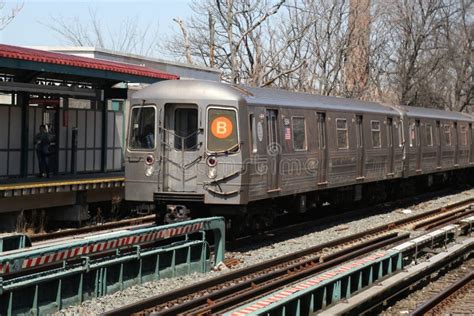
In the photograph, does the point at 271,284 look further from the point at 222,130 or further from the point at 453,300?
the point at 222,130

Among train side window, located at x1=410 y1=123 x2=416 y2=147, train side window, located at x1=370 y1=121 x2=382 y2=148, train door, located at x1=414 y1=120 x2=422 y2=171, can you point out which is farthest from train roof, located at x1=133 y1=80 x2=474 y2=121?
train door, located at x1=414 y1=120 x2=422 y2=171

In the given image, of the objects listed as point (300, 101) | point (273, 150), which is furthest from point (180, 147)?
point (300, 101)

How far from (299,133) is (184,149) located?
271 centimetres

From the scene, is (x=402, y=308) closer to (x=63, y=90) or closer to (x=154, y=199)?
(x=154, y=199)

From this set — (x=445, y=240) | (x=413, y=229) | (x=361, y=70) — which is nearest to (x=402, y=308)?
(x=445, y=240)

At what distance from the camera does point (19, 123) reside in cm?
1617

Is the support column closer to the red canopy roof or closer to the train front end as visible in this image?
the red canopy roof

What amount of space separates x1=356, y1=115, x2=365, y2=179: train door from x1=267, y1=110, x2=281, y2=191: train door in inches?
177

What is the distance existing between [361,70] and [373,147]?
61.3ft

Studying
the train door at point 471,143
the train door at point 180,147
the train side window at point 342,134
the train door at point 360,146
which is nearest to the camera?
the train door at point 180,147

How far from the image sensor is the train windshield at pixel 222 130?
12.5 m

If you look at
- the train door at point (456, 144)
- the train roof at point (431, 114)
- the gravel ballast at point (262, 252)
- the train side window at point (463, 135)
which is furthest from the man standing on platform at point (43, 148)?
the train side window at point (463, 135)

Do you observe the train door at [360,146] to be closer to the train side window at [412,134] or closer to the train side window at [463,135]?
the train side window at [412,134]

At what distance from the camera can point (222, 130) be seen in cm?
1259
